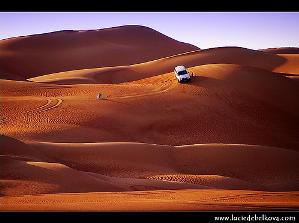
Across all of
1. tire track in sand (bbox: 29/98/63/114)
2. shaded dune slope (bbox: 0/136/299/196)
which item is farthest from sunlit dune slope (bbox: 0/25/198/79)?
shaded dune slope (bbox: 0/136/299/196)

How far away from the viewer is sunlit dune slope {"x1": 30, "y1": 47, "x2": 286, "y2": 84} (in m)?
38.9

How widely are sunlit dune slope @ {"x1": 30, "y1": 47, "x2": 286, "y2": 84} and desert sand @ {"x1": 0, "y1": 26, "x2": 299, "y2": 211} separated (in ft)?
11.8

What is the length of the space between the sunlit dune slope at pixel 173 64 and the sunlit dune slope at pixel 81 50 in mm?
7976

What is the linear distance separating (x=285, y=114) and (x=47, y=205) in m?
17.1

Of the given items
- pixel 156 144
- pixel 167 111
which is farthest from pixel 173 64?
pixel 156 144

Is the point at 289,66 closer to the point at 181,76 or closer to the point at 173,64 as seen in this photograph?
the point at 173,64

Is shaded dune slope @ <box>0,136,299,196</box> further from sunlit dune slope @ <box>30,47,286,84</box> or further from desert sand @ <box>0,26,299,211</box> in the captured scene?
sunlit dune slope @ <box>30,47,286,84</box>

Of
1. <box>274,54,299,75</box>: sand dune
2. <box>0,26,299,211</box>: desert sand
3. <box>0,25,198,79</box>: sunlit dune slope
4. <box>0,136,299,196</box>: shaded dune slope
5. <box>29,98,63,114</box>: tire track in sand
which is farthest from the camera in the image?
<box>0,25,198,79</box>: sunlit dune slope

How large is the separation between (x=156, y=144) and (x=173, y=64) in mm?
27662

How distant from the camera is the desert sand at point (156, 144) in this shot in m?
7.20

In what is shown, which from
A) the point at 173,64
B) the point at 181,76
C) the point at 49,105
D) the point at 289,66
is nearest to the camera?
the point at 49,105

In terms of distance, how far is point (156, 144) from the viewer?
49.9ft

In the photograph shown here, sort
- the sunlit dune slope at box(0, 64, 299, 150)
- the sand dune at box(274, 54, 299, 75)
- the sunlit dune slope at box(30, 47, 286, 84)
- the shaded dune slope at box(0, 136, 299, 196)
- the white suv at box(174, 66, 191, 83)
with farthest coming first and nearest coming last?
1. the sunlit dune slope at box(30, 47, 286, 84)
2. the sand dune at box(274, 54, 299, 75)
3. the white suv at box(174, 66, 191, 83)
4. the sunlit dune slope at box(0, 64, 299, 150)
5. the shaded dune slope at box(0, 136, 299, 196)
